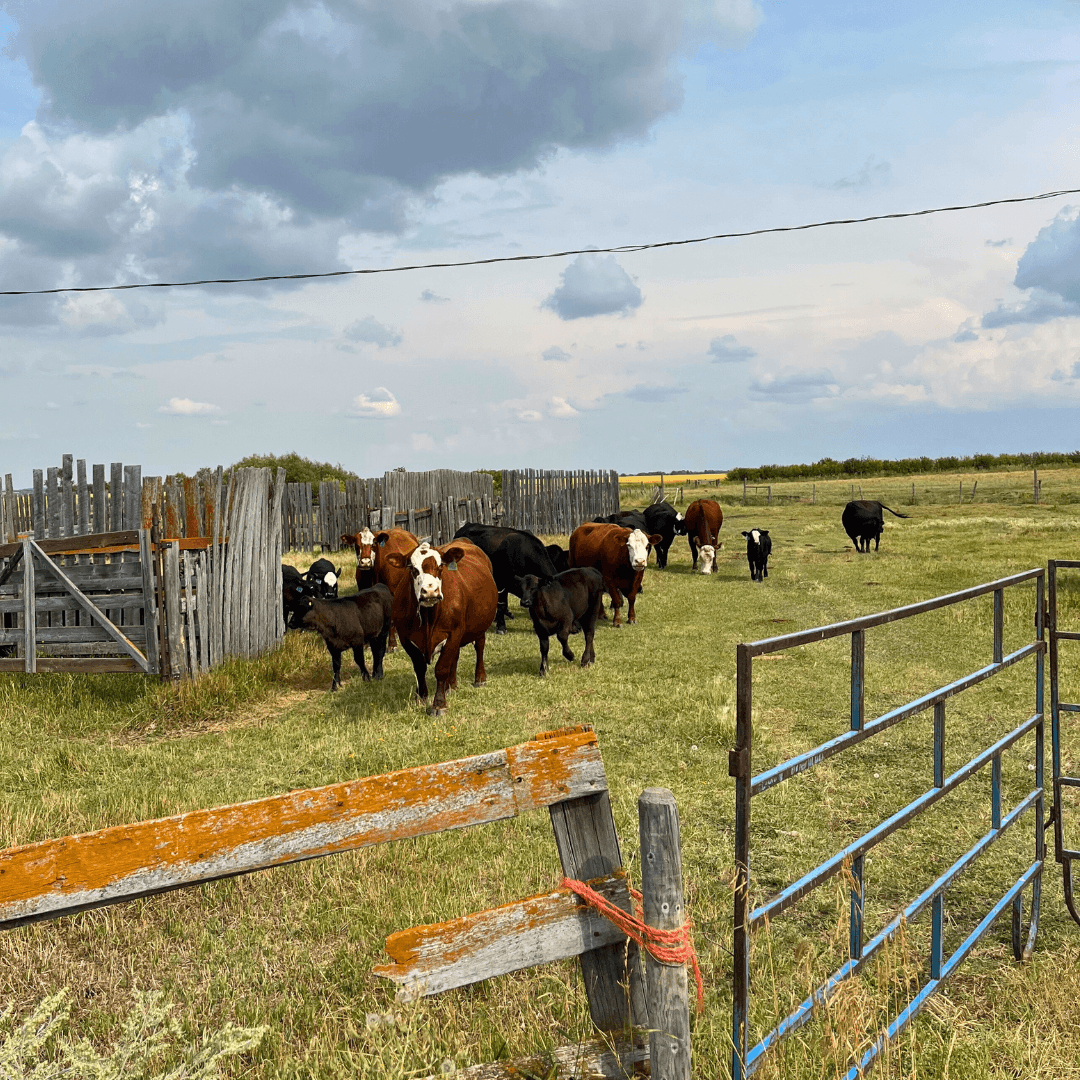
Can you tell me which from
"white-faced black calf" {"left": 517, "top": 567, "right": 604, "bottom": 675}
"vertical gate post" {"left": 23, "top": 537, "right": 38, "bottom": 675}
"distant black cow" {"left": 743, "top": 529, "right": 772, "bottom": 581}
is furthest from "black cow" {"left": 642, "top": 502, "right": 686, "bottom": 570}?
"vertical gate post" {"left": 23, "top": 537, "right": 38, "bottom": 675}

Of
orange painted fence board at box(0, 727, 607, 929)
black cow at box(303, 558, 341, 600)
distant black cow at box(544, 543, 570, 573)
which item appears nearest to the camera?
orange painted fence board at box(0, 727, 607, 929)

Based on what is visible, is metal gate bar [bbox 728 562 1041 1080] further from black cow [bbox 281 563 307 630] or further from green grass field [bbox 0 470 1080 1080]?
black cow [bbox 281 563 307 630]

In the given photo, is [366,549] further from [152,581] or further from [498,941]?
[498,941]

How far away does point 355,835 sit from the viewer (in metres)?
2.22

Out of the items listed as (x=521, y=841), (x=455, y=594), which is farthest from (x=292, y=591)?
(x=521, y=841)

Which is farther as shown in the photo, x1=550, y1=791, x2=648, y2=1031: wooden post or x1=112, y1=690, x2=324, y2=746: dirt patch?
x1=112, y1=690, x2=324, y2=746: dirt patch

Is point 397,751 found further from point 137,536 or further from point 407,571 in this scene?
point 137,536

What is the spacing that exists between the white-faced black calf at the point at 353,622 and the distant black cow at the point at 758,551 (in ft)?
28.8

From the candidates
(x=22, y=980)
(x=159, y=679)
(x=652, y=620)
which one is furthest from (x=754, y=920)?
(x=652, y=620)

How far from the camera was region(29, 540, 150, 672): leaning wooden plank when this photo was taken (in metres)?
9.34

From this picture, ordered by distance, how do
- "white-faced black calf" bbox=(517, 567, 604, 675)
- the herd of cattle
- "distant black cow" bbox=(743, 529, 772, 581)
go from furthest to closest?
"distant black cow" bbox=(743, 529, 772, 581) < "white-faced black calf" bbox=(517, 567, 604, 675) < the herd of cattle

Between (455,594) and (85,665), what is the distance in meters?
4.31

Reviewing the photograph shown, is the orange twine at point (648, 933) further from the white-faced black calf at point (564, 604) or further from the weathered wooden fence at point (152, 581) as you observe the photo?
the weathered wooden fence at point (152, 581)

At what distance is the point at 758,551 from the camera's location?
55.0 ft
